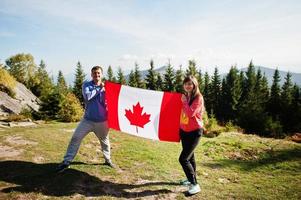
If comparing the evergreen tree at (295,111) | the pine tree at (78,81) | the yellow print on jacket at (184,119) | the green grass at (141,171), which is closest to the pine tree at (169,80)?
the pine tree at (78,81)

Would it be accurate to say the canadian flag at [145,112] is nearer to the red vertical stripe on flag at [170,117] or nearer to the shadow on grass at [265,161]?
the red vertical stripe on flag at [170,117]

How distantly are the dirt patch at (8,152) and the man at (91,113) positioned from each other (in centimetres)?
263

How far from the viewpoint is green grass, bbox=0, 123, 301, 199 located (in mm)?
6996

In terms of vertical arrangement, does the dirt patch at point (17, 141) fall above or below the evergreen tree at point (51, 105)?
below

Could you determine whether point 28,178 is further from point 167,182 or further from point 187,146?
point 187,146

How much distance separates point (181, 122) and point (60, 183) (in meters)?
3.59

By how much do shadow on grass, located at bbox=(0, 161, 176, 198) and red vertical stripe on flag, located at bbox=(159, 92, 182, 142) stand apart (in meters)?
1.35

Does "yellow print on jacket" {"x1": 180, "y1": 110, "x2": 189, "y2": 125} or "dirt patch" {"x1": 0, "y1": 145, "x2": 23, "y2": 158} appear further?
"dirt patch" {"x1": 0, "y1": 145, "x2": 23, "y2": 158}

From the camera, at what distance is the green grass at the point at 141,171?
700 cm

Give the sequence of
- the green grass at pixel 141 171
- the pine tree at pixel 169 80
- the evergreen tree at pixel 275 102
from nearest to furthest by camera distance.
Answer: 1. the green grass at pixel 141 171
2. the evergreen tree at pixel 275 102
3. the pine tree at pixel 169 80

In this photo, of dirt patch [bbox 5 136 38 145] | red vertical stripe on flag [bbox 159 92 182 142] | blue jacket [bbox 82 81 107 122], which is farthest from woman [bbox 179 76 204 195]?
dirt patch [bbox 5 136 38 145]

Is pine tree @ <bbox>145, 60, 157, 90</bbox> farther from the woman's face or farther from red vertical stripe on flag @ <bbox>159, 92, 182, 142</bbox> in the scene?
the woman's face

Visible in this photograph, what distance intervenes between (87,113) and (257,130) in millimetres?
31251

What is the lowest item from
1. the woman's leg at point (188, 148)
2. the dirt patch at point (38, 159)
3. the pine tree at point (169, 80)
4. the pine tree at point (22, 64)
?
the dirt patch at point (38, 159)
